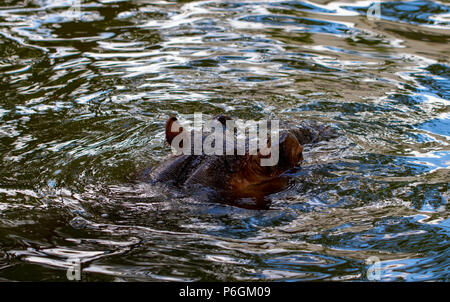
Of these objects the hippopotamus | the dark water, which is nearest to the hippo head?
the hippopotamus

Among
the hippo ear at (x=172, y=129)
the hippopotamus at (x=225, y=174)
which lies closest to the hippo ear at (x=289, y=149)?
the hippopotamus at (x=225, y=174)

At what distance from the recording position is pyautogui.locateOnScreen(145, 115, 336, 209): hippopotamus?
3.98m

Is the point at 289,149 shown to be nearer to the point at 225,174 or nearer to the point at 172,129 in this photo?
the point at 225,174

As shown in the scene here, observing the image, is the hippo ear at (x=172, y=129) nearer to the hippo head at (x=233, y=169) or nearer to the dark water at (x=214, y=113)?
the hippo head at (x=233, y=169)

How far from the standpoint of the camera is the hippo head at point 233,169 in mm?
3988

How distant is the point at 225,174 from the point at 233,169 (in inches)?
2.5

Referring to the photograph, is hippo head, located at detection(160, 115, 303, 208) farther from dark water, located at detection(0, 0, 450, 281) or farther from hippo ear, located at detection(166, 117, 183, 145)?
dark water, located at detection(0, 0, 450, 281)

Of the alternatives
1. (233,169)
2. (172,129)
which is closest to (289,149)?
(233,169)

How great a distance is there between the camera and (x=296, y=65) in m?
7.46

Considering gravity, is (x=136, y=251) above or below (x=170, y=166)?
below

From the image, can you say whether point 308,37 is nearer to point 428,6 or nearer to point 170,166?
point 428,6
